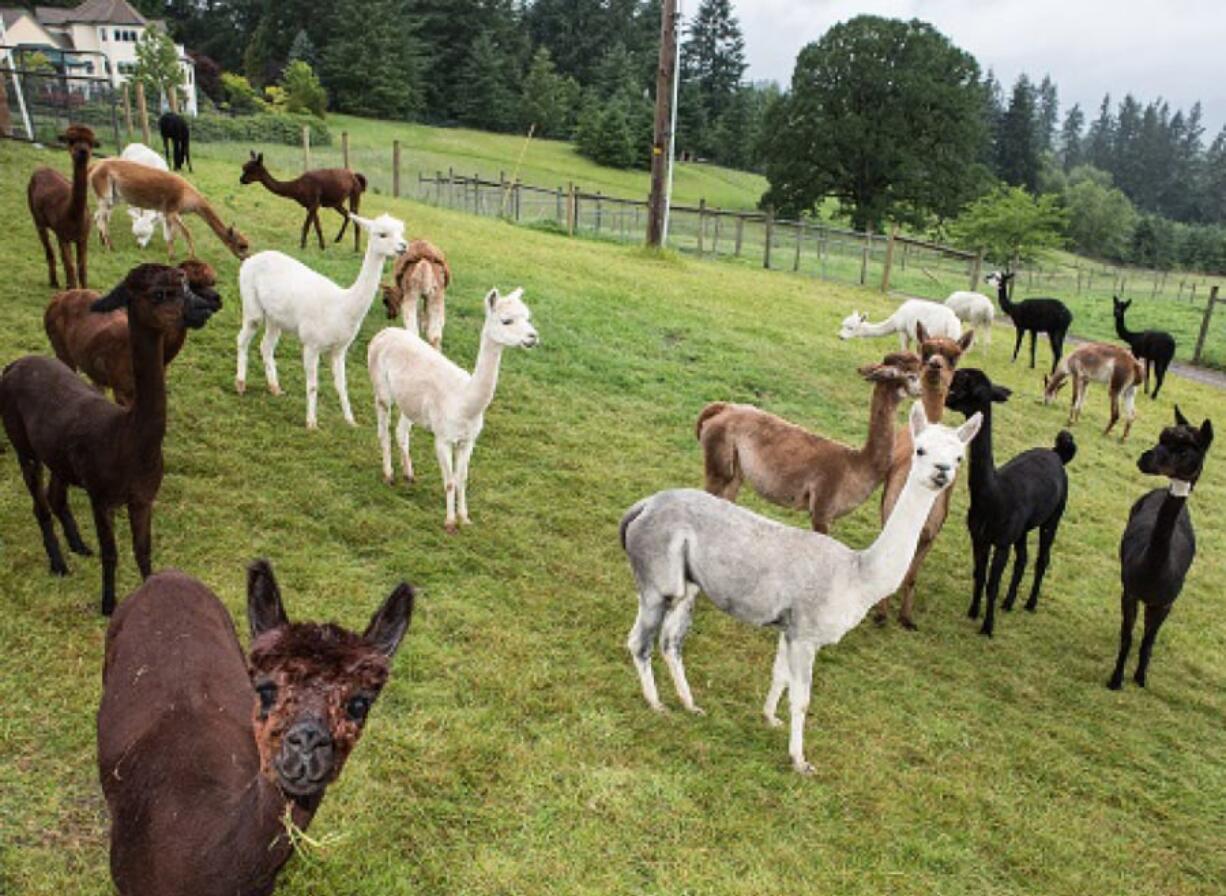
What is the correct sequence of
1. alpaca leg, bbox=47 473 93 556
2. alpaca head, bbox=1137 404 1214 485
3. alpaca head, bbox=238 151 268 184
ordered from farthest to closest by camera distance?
1. alpaca head, bbox=238 151 268 184
2. alpaca head, bbox=1137 404 1214 485
3. alpaca leg, bbox=47 473 93 556

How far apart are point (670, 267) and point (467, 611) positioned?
15.8 metres

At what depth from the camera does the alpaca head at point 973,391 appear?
642 cm

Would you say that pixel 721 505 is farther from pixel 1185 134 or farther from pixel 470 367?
Answer: pixel 1185 134

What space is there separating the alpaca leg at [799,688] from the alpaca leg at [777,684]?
11 centimetres

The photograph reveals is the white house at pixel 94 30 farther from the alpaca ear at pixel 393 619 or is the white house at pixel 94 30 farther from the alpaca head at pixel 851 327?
the alpaca ear at pixel 393 619

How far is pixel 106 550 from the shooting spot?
4539 mm

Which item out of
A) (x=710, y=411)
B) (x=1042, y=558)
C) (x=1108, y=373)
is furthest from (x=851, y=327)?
(x=710, y=411)

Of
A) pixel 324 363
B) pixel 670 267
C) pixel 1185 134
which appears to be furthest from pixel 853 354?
pixel 1185 134

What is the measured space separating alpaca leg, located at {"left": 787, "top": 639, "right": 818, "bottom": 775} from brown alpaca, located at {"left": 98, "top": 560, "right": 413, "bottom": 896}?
2753 mm

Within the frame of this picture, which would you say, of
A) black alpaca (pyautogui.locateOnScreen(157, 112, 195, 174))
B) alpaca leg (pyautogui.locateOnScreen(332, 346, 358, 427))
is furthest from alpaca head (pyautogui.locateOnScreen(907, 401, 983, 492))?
black alpaca (pyautogui.locateOnScreen(157, 112, 195, 174))

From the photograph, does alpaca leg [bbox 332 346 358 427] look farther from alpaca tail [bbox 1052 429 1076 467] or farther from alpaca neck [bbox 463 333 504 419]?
alpaca tail [bbox 1052 429 1076 467]

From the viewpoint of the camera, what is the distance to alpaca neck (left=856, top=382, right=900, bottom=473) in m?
5.88

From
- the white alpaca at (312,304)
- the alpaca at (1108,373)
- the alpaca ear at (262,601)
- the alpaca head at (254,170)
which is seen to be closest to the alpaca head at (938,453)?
the alpaca ear at (262,601)

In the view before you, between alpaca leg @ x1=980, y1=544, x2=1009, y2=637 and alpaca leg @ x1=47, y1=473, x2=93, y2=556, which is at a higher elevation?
alpaca leg @ x1=47, y1=473, x2=93, y2=556
